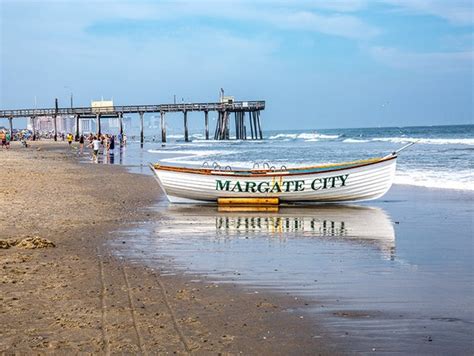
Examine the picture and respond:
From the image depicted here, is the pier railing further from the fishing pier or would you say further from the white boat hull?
the white boat hull

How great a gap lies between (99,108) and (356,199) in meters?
63.8

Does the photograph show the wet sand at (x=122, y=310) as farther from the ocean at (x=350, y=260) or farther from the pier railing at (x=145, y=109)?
the pier railing at (x=145, y=109)

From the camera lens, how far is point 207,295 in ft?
23.1

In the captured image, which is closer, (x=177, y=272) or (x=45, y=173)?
(x=177, y=272)

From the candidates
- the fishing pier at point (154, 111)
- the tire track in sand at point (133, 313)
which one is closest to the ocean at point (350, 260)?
the tire track in sand at point (133, 313)

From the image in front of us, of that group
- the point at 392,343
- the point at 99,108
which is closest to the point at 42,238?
the point at 392,343

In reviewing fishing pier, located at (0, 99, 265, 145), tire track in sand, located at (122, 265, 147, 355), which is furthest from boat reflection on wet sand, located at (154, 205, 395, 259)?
fishing pier, located at (0, 99, 265, 145)

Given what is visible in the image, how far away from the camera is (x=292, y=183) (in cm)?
1633

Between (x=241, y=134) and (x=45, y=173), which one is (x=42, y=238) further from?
Answer: (x=241, y=134)

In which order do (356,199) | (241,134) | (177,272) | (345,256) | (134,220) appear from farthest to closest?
1. (241,134)
2. (356,199)
3. (134,220)
4. (345,256)
5. (177,272)

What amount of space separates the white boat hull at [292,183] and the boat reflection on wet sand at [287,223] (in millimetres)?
481

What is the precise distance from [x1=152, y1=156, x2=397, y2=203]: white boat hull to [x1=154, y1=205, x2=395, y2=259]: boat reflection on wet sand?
48 centimetres

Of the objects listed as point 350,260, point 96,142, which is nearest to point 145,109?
point 96,142

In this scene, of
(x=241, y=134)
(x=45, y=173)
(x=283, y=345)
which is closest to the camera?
(x=283, y=345)
